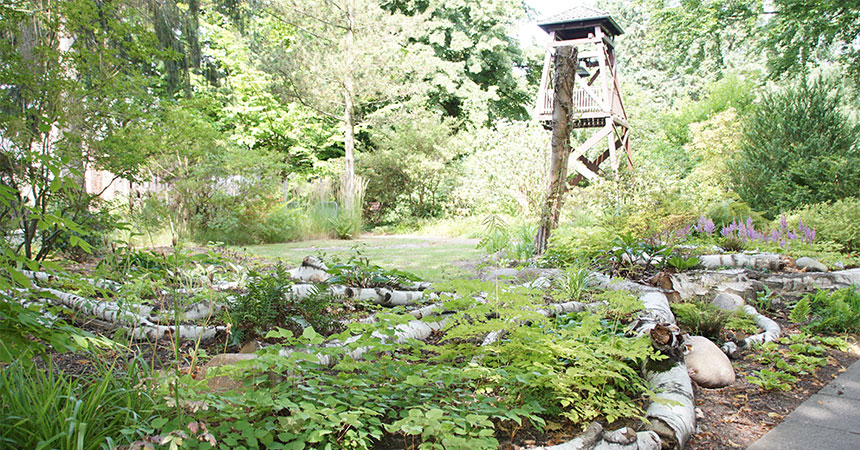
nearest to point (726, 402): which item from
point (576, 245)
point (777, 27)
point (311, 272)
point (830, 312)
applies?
point (830, 312)

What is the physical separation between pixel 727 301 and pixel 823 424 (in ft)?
6.47

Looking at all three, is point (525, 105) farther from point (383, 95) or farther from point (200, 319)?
point (200, 319)

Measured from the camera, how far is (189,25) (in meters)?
5.98

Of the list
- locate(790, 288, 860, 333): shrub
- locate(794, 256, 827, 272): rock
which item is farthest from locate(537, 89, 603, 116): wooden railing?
locate(790, 288, 860, 333): shrub

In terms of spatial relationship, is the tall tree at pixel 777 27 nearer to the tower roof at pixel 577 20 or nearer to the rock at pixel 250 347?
the tower roof at pixel 577 20

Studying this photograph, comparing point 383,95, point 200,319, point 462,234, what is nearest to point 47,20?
point 200,319

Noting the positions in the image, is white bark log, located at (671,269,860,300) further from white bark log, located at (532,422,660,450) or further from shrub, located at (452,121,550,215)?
shrub, located at (452,121,550,215)

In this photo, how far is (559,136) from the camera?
5.84 meters

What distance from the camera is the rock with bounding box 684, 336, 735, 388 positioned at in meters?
2.73

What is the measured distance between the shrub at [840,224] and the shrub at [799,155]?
2.09 meters

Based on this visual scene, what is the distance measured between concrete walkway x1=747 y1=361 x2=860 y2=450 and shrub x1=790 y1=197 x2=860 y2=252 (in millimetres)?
4580

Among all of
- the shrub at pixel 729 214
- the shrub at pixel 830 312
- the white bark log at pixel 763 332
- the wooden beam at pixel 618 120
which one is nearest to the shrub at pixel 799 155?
the shrub at pixel 729 214

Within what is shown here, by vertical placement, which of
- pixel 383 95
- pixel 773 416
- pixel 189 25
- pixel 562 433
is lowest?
pixel 773 416

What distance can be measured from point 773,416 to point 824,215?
6026mm
